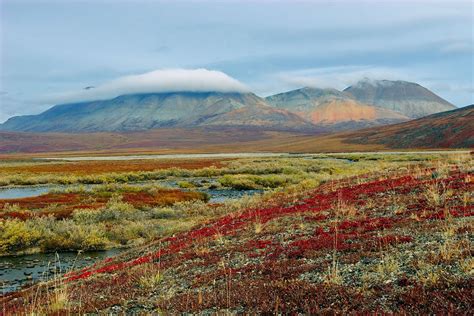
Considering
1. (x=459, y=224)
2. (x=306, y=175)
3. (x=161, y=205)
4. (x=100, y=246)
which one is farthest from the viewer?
(x=306, y=175)

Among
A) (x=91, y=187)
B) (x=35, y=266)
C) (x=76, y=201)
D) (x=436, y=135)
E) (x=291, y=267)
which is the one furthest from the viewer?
(x=436, y=135)

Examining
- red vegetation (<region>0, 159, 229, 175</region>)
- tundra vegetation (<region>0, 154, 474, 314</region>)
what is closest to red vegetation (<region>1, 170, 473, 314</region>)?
tundra vegetation (<region>0, 154, 474, 314</region>)

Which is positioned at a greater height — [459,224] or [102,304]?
[459,224]

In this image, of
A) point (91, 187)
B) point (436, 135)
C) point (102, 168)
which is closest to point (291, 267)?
point (91, 187)

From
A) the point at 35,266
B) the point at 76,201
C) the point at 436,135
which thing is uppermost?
the point at 436,135

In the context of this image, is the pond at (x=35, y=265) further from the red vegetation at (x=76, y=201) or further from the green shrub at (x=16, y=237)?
the red vegetation at (x=76, y=201)

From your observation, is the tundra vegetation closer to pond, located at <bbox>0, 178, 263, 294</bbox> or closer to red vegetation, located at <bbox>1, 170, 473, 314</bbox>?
red vegetation, located at <bbox>1, 170, 473, 314</bbox>

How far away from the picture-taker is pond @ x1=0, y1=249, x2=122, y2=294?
19.4 metres

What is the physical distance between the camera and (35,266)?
885 inches

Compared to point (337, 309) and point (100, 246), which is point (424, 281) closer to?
point (337, 309)

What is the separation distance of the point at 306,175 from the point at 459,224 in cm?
5109

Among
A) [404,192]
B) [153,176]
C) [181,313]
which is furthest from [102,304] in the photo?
[153,176]

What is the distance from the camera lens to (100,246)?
87.1 ft

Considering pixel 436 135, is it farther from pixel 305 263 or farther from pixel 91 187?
pixel 305 263
